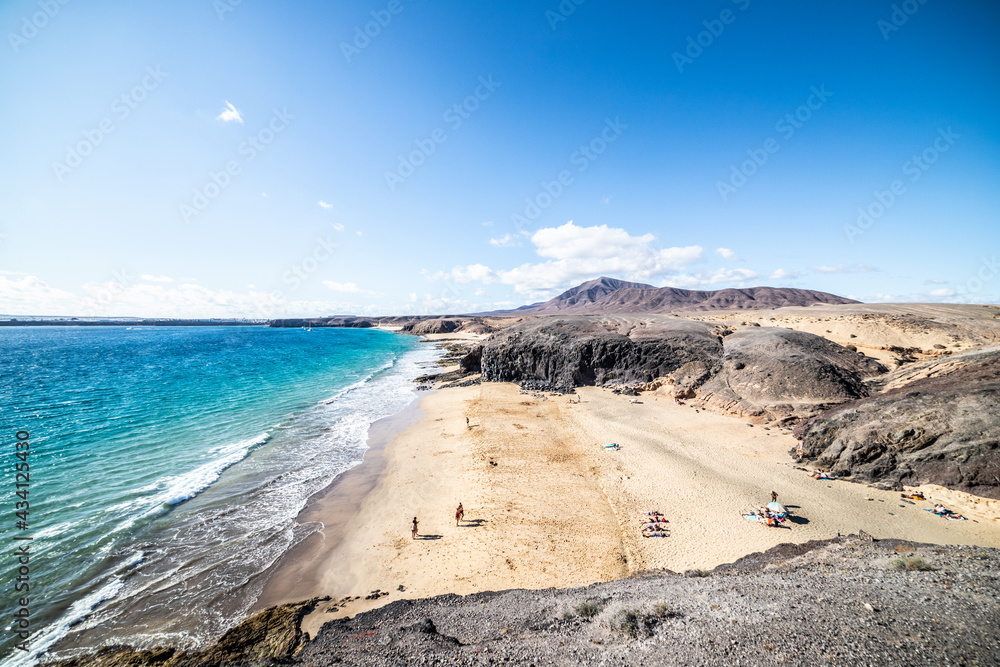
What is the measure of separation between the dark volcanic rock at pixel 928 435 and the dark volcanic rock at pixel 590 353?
15.3 metres

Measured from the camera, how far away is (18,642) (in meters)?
9.68

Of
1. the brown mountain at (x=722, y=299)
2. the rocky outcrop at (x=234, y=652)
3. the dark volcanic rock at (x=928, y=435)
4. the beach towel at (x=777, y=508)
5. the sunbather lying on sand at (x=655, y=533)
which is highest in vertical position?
the brown mountain at (x=722, y=299)

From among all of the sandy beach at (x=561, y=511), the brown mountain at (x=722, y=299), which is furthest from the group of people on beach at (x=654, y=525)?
the brown mountain at (x=722, y=299)

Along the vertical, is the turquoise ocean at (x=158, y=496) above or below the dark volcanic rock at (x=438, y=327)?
below

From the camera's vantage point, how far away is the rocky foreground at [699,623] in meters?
6.96

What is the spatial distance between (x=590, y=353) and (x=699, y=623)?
33906 millimetres

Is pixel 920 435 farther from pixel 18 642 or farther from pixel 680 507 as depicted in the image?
pixel 18 642

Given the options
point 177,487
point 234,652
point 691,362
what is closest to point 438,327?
point 691,362

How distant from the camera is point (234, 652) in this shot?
30.1 ft

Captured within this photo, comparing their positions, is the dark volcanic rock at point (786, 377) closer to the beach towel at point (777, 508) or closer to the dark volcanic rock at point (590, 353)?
the dark volcanic rock at point (590, 353)

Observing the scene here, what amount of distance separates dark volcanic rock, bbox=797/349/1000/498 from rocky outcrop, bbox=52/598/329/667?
24056 mm

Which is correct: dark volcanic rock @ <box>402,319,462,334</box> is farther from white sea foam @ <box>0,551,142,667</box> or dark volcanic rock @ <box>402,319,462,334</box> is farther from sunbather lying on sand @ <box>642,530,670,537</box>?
sunbather lying on sand @ <box>642,530,670,537</box>

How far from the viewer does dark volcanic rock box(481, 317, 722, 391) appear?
37000 mm

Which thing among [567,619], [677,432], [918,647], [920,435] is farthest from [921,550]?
[677,432]
